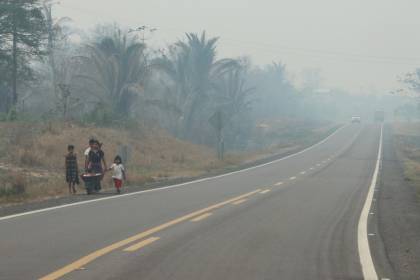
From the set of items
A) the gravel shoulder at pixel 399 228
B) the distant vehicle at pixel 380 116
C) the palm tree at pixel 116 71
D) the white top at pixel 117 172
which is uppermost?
the palm tree at pixel 116 71

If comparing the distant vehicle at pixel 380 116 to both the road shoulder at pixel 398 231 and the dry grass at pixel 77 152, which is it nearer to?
the dry grass at pixel 77 152

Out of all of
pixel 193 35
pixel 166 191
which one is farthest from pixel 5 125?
pixel 193 35

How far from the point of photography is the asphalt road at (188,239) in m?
7.08

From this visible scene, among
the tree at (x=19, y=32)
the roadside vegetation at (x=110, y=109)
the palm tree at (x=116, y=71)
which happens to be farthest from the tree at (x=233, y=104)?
the tree at (x=19, y=32)

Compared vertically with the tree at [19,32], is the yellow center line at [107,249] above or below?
below

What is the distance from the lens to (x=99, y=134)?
3262 cm

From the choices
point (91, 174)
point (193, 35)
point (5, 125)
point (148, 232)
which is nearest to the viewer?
point (148, 232)

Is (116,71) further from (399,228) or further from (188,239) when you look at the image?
(188,239)

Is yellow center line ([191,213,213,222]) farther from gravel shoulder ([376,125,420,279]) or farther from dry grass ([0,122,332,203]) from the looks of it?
dry grass ([0,122,332,203])

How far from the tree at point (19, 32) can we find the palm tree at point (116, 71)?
12.6 feet

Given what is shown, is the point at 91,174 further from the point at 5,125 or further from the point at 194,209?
the point at 5,125

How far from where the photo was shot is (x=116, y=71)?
4047cm

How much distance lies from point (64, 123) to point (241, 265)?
2580cm

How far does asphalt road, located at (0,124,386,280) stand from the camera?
7078 mm
